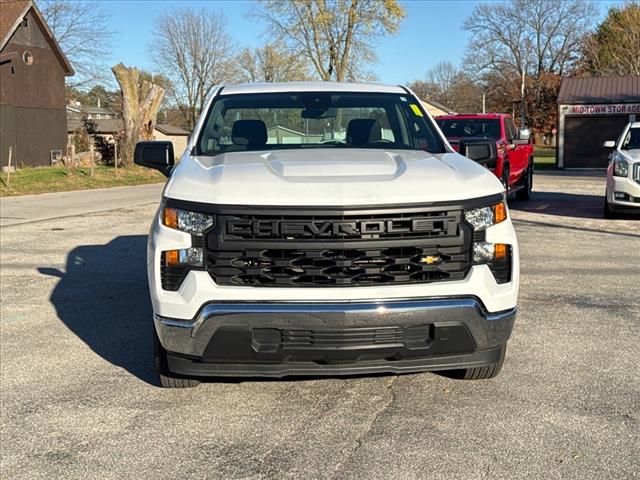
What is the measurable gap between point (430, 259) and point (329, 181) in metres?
0.65

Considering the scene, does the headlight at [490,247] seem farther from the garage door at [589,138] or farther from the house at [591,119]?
the garage door at [589,138]

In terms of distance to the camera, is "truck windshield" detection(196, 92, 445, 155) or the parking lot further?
"truck windshield" detection(196, 92, 445, 155)

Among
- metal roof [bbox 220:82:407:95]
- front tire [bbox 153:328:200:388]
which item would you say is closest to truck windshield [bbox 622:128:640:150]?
metal roof [bbox 220:82:407:95]

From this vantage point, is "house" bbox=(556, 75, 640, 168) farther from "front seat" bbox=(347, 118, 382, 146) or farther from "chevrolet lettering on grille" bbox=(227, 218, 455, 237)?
"chevrolet lettering on grille" bbox=(227, 218, 455, 237)

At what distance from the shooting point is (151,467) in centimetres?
334

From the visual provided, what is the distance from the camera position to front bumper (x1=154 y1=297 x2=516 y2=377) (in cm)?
347

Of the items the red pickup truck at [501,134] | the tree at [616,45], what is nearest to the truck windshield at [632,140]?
the red pickup truck at [501,134]

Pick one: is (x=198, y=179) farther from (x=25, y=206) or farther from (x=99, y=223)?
(x=25, y=206)

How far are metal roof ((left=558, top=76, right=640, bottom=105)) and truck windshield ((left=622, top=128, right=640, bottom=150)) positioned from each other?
72.5ft

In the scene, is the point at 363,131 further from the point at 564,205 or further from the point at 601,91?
the point at 601,91

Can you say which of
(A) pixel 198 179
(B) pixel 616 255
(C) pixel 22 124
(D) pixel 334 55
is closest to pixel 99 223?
(B) pixel 616 255

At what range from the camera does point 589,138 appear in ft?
111

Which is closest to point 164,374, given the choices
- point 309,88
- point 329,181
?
point 329,181

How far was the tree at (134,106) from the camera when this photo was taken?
3095 cm
